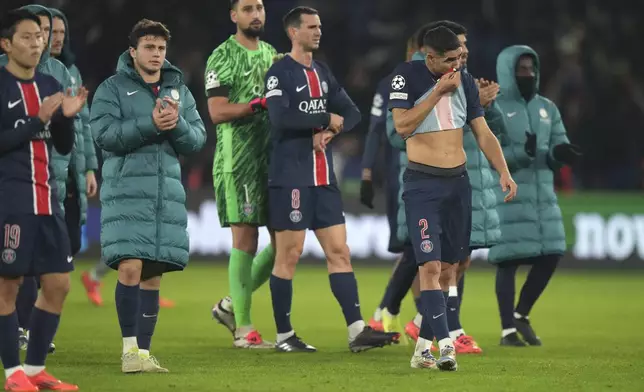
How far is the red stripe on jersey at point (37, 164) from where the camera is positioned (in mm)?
7059

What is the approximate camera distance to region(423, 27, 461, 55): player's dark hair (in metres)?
8.21

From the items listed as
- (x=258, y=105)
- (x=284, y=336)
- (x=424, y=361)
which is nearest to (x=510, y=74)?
(x=258, y=105)

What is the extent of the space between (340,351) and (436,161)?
6.60 ft

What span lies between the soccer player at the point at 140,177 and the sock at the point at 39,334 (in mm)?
815

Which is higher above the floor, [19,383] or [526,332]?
[19,383]

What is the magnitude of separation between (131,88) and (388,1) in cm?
1441

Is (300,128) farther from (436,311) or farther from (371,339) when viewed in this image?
(436,311)

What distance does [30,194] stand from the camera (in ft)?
23.1

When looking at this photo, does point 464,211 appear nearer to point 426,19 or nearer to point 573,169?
point 573,169

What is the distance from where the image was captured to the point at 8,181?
700 cm

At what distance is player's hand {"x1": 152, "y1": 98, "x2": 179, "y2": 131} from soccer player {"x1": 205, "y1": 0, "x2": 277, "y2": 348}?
213 cm

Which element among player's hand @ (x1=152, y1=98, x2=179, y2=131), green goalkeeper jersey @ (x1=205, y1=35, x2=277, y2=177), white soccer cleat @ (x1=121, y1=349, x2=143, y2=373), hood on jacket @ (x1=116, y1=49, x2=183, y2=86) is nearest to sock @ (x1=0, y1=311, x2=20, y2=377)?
white soccer cleat @ (x1=121, y1=349, x2=143, y2=373)

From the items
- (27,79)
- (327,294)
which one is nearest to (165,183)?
(27,79)

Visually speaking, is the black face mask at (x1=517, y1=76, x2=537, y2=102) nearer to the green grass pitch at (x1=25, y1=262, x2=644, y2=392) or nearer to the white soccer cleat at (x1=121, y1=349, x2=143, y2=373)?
the green grass pitch at (x1=25, y1=262, x2=644, y2=392)
